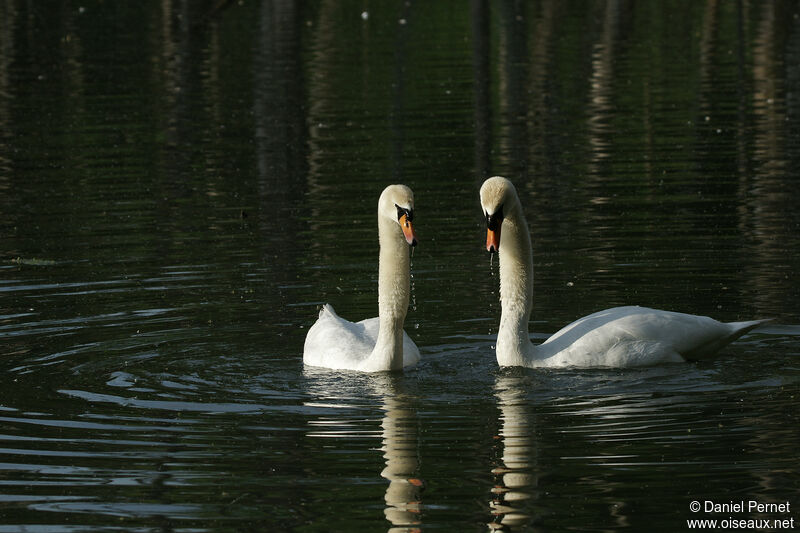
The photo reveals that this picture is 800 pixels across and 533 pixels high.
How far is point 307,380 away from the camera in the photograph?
11297mm

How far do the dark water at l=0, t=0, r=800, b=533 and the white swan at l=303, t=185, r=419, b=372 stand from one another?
190 mm

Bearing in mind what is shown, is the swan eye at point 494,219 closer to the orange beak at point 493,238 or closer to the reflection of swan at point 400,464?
the orange beak at point 493,238

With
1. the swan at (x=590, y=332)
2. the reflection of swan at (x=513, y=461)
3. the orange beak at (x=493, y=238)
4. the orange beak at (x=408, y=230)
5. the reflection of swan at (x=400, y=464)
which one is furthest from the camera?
the swan at (x=590, y=332)

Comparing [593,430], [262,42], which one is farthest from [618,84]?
[593,430]

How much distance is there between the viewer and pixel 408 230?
10.7m

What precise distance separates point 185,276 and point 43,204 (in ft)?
17.3

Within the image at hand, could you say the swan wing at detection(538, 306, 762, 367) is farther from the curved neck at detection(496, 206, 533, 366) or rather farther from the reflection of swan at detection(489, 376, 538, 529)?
the reflection of swan at detection(489, 376, 538, 529)

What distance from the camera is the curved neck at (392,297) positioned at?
11383mm

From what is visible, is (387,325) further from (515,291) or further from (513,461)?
(513,461)

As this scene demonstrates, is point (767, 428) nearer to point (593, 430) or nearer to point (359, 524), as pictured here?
point (593, 430)

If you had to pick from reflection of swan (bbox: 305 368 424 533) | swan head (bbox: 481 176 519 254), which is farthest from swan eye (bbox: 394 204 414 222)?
reflection of swan (bbox: 305 368 424 533)

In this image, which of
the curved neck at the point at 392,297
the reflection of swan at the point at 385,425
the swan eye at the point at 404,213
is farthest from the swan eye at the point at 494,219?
the reflection of swan at the point at 385,425

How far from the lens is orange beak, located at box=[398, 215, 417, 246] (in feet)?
34.7

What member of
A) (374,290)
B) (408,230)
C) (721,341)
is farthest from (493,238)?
(374,290)
